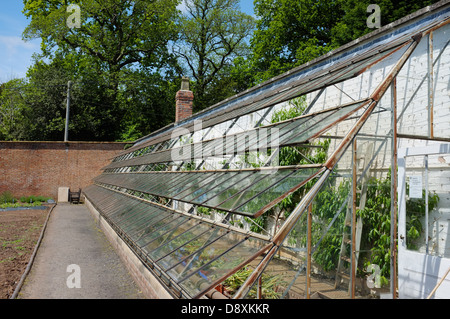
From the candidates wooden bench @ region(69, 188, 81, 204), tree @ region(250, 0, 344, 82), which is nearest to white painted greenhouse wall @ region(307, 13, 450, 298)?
tree @ region(250, 0, 344, 82)

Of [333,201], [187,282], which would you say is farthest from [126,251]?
[333,201]

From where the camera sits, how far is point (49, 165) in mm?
20281

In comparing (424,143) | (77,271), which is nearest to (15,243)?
(77,271)

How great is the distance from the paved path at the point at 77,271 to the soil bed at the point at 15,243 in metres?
0.21

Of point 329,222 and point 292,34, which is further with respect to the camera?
point 292,34

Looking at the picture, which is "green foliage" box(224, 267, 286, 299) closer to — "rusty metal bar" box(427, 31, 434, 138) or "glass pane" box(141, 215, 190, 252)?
"glass pane" box(141, 215, 190, 252)

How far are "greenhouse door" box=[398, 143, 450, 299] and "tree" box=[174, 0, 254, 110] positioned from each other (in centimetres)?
2486

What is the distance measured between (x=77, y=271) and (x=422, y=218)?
18.5 ft

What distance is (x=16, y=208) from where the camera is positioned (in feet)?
54.0

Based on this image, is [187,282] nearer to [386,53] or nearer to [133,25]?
[386,53]

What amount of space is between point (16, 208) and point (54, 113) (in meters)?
10.8

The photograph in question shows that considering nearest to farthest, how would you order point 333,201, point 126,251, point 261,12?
point 333,201, point 126,251, point 261,12

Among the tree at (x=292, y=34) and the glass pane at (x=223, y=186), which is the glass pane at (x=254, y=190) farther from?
the tree at (x=292, y=34)

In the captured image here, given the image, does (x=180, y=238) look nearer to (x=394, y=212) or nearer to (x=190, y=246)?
(x=190, y=246)
